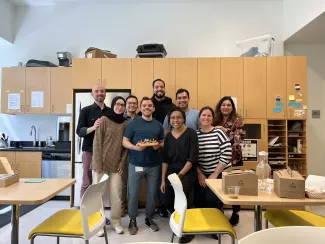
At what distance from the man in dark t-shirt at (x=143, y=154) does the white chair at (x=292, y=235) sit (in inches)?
67.0

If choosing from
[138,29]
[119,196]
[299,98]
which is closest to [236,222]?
[119,196]

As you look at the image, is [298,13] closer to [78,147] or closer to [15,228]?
[78,147]

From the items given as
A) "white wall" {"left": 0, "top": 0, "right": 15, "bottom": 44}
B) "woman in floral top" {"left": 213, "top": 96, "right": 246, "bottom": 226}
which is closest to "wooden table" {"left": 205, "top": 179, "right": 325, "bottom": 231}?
"woman in floral top" {"left": 213, "top": 96, "right": 246, "bottom": 226}

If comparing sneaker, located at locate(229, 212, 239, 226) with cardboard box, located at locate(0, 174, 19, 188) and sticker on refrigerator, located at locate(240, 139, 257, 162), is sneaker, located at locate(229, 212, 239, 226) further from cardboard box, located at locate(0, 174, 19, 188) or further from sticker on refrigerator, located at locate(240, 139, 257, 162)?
cardboard box, located at locate(0, 174, 19, 188)

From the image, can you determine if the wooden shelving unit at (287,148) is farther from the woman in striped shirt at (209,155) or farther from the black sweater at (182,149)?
the black sweater at (182,149)

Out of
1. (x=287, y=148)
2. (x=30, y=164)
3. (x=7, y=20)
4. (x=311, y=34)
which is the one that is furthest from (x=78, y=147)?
(x=311, y=34)

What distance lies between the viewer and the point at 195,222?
1.85m

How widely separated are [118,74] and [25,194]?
2.47 meters

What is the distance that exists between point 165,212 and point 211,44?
3129mm

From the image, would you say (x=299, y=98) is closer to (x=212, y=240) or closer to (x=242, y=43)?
(x=242, y=43)

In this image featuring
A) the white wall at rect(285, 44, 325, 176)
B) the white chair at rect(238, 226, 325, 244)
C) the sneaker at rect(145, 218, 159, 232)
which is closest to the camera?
the white chair at rect(238, 226, 325, 244)

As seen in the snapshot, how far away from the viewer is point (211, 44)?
4523mm

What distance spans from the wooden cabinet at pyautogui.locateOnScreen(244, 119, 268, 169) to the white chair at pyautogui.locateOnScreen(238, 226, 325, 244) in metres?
2.73

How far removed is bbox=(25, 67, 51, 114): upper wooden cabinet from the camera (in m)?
4.34
